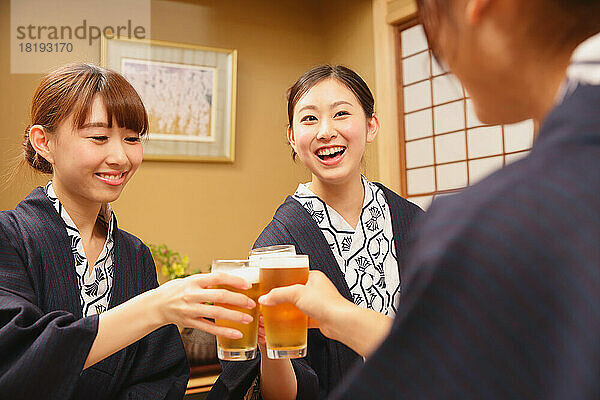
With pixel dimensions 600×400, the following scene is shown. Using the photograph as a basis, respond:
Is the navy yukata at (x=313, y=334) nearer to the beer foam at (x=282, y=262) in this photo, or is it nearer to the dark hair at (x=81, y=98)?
the beer foam at (x=282, y=262)

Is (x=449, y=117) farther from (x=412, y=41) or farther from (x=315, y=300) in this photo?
(x=315, y=300)

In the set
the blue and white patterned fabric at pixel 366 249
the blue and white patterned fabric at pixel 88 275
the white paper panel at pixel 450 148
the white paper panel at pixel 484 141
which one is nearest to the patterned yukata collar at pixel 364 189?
the blue and white patterned fabric at pixel 366 249

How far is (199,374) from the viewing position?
2.95 m

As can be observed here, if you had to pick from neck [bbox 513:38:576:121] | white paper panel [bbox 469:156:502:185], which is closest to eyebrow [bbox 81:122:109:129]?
neck [bbox 513:38:576:121]

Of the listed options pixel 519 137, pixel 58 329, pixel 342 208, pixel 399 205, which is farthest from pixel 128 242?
pixel 519 137

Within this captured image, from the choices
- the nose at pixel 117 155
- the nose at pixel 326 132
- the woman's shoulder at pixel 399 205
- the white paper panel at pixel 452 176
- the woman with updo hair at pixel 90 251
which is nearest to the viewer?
the woman with updo hair at pixel 90 251

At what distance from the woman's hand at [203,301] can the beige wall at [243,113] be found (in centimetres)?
279

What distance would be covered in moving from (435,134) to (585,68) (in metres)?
3.46

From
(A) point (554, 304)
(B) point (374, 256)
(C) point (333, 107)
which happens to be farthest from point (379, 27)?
(A) point (554, 304)

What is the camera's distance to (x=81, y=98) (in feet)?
4.94

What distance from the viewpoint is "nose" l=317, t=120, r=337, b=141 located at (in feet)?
5.92

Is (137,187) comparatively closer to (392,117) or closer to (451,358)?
(392,117)

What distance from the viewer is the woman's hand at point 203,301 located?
44.0 inches

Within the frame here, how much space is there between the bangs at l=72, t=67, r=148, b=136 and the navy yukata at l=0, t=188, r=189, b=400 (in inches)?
10.9
